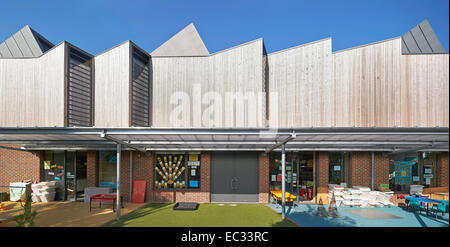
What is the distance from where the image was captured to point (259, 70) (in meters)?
11.8

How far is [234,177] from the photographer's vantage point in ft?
38.7

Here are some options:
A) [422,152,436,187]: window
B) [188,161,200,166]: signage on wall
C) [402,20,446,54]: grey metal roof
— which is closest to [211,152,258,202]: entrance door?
[188,161,200,166]: signage on wall

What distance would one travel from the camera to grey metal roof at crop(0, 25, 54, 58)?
1414 centimetres

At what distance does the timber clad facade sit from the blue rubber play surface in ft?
5.84

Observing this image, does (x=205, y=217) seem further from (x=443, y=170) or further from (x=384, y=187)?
(x=443, y=170)

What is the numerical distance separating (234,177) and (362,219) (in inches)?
221

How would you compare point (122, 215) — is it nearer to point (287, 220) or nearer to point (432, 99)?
point (287, 220)

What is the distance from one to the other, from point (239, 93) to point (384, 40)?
7807 millimetres

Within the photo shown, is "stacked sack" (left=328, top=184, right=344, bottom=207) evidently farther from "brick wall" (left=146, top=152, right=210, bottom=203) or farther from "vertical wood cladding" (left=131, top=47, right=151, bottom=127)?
"vertical wood cladding" (left=131, top=47, right=151, bottom=127)

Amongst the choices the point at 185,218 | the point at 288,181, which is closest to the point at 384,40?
the point at 288,181

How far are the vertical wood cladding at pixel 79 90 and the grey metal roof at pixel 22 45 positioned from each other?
3.90 metres

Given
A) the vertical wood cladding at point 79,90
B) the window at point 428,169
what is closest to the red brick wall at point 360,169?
the window at point 428,169

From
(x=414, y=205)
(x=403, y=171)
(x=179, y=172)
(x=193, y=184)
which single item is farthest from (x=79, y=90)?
(x=403, y=171)

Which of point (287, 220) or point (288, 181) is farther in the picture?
point (288, 181)
